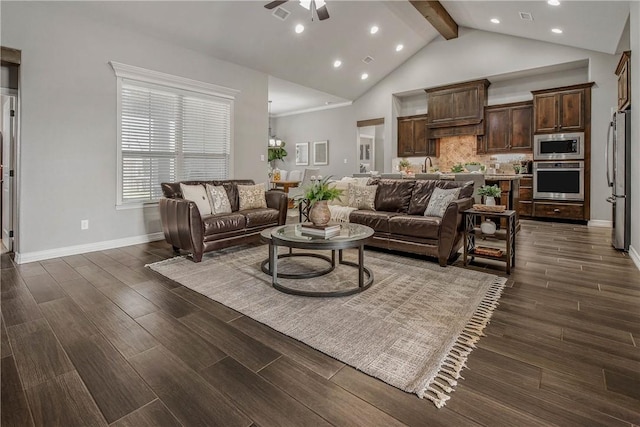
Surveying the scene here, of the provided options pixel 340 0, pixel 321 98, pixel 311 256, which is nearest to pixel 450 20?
pixel 340 0

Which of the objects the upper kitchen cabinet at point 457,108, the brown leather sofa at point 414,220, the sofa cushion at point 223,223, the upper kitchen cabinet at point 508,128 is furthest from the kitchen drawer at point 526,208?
the sofa cushion at point 223,223

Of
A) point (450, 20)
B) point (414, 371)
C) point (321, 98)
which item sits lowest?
point (414, 371)

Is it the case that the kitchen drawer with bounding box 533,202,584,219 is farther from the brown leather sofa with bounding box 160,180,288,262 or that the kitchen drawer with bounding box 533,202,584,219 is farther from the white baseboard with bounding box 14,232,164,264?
the white baseboard with bounding box 14,232,164,264

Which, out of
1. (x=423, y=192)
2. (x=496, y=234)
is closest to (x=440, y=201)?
(x=423, y=192)

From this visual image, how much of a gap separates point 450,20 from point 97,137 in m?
7.14

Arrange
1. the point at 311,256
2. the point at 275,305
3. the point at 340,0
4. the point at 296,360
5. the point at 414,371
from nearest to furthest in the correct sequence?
the point at 414,371, the point at 296,360, the point at 275,305, the point at 311,256, the point at 340,0

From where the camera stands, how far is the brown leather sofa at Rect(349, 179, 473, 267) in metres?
3.64

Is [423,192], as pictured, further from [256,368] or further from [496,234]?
[256,368]

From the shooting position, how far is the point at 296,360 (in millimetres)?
1896

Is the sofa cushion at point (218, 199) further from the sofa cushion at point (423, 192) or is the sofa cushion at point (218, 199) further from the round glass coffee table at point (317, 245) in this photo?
the sofa cushion at point (423, 192)

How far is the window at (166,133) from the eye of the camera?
4.81 m

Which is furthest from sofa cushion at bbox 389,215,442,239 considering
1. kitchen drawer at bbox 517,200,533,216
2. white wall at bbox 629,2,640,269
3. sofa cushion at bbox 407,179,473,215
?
kitchen drawer at bbox 517,200,533,216

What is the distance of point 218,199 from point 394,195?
2.43 metres

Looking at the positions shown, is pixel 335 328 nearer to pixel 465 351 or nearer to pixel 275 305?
pixel 275 305
